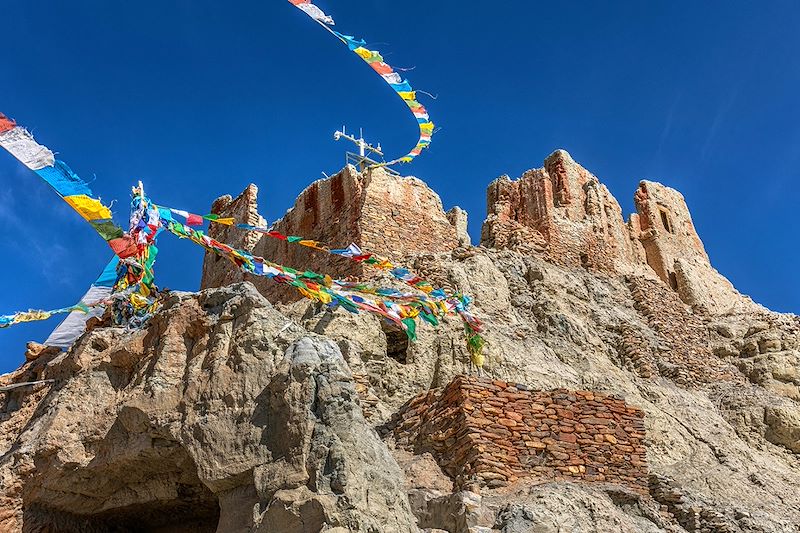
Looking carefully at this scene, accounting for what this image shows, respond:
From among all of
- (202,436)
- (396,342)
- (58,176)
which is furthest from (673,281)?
(202,436)

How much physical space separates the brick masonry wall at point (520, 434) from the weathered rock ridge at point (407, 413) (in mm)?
29

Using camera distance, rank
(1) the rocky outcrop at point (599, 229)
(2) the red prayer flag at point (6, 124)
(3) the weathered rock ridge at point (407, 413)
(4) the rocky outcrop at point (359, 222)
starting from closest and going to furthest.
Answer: (3) the weathered rock ridge at point (407, 413)
(2) the red prayer flag at point (6, 124)
(4) the rocky outcrop at point (359, 222)
(1) the rocky outcrop at point (599, 229)

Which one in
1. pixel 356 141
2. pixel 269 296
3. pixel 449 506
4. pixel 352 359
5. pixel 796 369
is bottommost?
pixel 449 506

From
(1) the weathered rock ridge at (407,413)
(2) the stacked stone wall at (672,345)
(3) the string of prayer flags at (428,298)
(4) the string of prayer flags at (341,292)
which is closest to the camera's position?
(1) the weathered rock ridge at (407,413)

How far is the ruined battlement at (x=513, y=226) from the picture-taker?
20016 mm

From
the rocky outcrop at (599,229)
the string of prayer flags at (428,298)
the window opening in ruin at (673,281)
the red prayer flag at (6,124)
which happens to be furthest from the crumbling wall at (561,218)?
the red prayer flag at (6,124)

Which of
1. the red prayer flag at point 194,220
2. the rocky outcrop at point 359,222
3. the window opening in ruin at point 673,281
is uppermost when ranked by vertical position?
the window opening in ruin at point 673,281

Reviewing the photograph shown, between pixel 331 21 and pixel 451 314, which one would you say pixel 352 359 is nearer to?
pixel 451 314

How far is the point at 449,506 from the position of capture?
30.0 feet

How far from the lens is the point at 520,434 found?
36.0 ft

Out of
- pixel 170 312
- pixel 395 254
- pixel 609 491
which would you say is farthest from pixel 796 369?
pixel 170 312

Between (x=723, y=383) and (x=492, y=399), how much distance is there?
10358mm

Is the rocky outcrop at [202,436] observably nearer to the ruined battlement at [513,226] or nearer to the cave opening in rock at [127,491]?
the cave opening in rock at [127,491]

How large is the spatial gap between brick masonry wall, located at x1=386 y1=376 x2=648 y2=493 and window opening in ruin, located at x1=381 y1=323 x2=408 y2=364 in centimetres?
274
